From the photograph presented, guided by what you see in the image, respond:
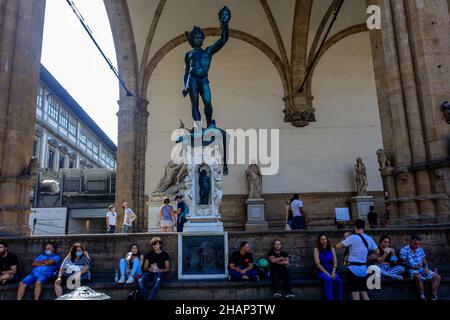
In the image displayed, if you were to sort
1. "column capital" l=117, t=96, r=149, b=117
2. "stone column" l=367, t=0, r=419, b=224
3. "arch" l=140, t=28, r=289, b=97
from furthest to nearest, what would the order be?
1. "arch" l=140, t=28, r=289, b=97
2. "column capital" l=117, t=96, r=149, b=117
3. "stone column" l=367, t=0, r=419, b=224

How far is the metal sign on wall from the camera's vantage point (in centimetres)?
1547

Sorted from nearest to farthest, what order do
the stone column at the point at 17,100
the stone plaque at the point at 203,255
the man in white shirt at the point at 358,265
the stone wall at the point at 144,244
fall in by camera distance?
the man in white shirt at the point at 358,265, the stone plaque at the point at 203,255, the stone wall at the point at 144,244, the stone column at the point at 17,100

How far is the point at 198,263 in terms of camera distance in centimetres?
538

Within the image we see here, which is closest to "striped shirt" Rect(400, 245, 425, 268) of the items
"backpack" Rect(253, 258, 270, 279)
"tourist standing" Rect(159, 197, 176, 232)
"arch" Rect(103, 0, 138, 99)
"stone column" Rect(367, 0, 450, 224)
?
"stone column" Rect(367, 0, 450, 224)

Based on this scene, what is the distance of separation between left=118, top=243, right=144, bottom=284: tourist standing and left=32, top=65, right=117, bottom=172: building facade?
765 inches

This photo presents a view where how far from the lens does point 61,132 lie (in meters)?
29.7

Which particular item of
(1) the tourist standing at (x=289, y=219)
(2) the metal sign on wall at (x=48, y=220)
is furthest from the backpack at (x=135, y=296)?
(2) the metal sign on wall at (x=48, y=220)

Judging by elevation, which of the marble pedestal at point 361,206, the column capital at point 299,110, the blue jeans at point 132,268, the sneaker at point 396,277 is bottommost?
the sneaker at point 396,277

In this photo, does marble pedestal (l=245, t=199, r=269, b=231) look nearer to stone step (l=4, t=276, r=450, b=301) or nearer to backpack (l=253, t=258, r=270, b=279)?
backpack (l=253, t=258, r=270, b=279)

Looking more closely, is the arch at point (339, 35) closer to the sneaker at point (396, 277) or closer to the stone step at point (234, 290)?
the sneaker at point (396, 277)

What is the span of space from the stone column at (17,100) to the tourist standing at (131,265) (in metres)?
2.55

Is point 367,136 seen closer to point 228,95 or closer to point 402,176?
point 228,95

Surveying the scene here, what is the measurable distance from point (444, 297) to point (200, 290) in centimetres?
340

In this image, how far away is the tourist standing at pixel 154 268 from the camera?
15.6 ft
